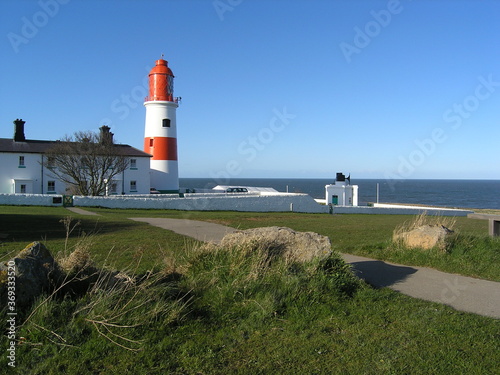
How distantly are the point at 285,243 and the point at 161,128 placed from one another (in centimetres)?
3267

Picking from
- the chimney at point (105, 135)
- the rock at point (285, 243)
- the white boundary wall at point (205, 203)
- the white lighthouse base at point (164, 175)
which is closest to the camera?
the rock at point (285, 243)

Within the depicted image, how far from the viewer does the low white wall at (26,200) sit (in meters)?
24.6

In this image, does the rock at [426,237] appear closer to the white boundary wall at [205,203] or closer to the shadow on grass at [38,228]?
the shadow on grass at [38,228]

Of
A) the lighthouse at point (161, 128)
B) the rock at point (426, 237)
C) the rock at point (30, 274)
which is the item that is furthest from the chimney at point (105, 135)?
the rock at point (30, 274)

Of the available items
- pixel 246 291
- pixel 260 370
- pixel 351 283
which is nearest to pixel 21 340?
pixel 260 370

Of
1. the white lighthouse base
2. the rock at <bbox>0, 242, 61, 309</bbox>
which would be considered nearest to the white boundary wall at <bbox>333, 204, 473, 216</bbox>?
the white lighthouse base

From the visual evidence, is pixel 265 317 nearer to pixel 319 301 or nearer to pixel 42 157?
pixel 319 301

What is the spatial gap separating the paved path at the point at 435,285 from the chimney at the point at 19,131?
35.8m

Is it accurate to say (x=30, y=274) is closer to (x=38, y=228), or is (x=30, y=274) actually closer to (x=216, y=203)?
(x=38, y=228)

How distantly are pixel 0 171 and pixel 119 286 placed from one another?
34.6 meters

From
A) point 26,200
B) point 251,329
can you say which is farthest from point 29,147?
point 251,329

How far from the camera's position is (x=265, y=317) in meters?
5.46

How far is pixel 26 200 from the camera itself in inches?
979

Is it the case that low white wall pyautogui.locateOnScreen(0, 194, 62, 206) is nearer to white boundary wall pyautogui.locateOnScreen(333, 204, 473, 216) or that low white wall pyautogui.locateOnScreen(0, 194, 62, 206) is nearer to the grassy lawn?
white boundary wall pyautogui.locateOnScreen(333, 204, 473, 216)
